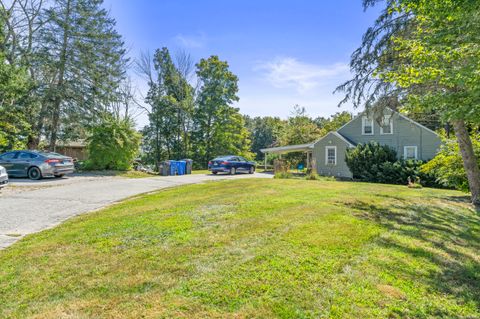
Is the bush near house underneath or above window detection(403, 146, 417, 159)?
underneath

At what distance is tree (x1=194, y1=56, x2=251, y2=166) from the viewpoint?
112 feet

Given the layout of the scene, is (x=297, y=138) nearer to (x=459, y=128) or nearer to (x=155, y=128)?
(x=155, y=128)

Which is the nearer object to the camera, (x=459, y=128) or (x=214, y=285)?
(x=214, y=285)

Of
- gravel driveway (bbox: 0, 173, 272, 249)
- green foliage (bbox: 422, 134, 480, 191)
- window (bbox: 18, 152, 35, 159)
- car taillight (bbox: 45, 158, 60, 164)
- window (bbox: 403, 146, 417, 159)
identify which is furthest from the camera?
window (bbox: 403, 146, 417, 159)

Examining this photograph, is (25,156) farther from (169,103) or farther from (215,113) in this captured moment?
(215,113)

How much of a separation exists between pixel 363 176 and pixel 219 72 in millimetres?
21203

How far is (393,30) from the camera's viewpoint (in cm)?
1118

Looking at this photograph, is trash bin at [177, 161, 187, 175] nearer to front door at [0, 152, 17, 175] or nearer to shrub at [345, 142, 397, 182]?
front door at [0, 152, 17, 175]

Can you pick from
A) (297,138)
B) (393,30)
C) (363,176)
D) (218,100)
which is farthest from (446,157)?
(218,100)

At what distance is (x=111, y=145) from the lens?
18.0 metres

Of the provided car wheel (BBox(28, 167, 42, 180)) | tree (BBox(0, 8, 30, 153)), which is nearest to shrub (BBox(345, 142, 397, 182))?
car wheel (BBox(28, 167, 42, 180))

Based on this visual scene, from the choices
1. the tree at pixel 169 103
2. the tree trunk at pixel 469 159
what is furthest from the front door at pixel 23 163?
the tree at pixel 169 103

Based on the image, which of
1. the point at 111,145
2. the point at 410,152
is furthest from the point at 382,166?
Result: the point at 111,145

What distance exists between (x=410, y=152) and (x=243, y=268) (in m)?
21.8
